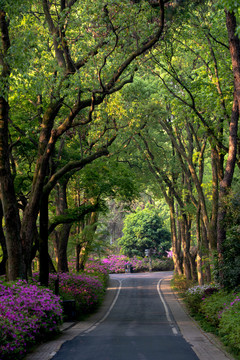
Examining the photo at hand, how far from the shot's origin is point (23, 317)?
37.4ft

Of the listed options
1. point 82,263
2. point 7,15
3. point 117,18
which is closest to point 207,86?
point 117,18

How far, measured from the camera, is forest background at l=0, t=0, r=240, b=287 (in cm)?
1456

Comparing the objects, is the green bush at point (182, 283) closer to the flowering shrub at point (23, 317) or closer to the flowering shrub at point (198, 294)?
the flowering shrub at point (198, 294)

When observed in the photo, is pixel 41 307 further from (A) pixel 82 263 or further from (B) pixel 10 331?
(A) pixel 82 263

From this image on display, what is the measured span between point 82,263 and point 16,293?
62.5ft

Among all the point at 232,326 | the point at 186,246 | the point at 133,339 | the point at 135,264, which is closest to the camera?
the point at 232,326

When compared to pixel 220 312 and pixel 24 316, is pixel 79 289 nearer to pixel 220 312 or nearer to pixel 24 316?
pixel 220 312

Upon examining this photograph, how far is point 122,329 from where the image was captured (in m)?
16.4

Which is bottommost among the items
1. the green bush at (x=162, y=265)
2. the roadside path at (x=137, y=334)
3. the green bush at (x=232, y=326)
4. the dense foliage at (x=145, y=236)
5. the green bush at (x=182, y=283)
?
the roadside path at (x=137, y=334)

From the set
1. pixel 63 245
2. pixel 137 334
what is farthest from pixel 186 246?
pixel 137 334

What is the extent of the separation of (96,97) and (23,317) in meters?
8.82

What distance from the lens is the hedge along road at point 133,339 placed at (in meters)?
10.5

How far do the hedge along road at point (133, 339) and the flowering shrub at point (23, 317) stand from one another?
90cm

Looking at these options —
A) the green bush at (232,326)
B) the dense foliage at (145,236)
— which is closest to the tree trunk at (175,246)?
the dense foliage at (145,236)
